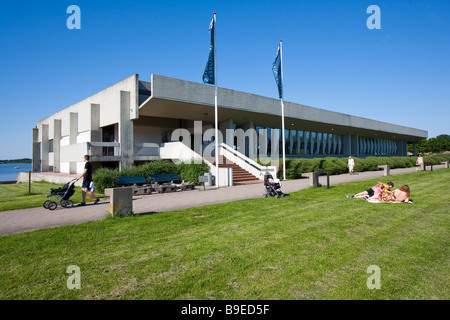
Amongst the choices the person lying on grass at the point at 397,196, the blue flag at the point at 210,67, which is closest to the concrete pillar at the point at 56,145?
the blue flag at the point at 210,67

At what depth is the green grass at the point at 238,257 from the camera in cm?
340

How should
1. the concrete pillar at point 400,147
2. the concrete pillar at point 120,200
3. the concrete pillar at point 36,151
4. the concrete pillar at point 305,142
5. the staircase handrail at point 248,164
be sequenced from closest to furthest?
the concrete pillar at point 120,200
the staircase handrail at point 248,164
the concrete pillar at point 305,142
the concrete pillar at point 36,151
the concrete pillar at point 400,147

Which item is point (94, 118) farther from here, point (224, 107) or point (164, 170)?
point (224, 107)

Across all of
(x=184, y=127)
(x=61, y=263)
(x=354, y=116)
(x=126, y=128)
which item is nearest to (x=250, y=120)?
(x=184, y=127)

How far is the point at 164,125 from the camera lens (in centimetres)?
2689

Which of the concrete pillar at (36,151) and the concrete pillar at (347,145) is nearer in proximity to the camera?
the concrete pillar at (36,151)

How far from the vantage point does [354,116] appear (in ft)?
121

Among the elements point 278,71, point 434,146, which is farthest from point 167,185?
point 434,146

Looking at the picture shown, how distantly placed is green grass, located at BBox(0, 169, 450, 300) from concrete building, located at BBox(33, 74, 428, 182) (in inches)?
505

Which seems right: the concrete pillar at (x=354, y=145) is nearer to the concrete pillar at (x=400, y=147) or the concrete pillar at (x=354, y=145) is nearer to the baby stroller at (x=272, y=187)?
the concrete pillar at (x=400, y=147)

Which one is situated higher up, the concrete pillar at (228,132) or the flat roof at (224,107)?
the flat roof at (224,107)

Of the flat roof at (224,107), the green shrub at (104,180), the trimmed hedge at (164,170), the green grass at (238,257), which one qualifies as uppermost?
the flat roof at (224,107)

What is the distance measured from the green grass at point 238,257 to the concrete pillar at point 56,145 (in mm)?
28912

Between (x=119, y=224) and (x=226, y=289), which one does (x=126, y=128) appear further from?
(x=226, y=289)
